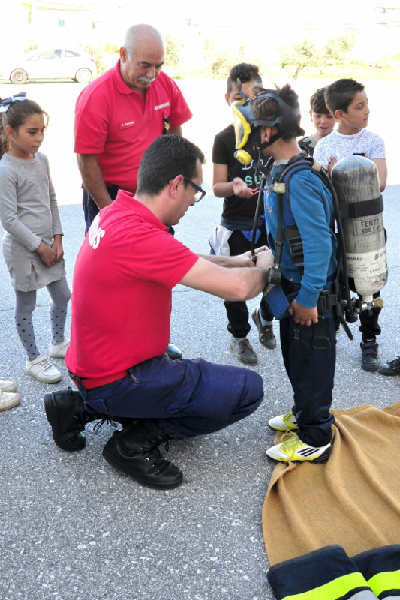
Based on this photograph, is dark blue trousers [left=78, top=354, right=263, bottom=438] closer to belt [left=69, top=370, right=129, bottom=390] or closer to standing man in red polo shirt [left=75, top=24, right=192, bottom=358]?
belt [left=69, top=370, right=129, bottom=390]

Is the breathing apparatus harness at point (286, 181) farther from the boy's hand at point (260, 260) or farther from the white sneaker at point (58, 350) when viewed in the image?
the white sneaker at point (58, 350)

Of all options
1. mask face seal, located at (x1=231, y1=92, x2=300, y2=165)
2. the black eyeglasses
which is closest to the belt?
the black eyeglasses

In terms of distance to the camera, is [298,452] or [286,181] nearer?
[286,181]

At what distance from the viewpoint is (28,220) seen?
12.0 feet

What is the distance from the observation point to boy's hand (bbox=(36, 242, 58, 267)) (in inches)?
142

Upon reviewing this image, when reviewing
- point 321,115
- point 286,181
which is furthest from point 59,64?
point 286,181

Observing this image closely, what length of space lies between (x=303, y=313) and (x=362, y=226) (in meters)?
0.47

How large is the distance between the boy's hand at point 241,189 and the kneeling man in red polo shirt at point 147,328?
0.68 meters

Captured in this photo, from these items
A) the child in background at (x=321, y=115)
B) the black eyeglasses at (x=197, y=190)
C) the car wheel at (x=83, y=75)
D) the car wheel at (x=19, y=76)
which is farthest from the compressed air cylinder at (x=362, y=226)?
the car wheel at (x=83, y=75)

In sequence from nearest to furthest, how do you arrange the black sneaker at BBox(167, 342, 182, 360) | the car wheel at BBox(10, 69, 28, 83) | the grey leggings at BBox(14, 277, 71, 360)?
the grey leggings at BBox(14, 277, 71, 360) < the black sneaker at BBox(167, 342, 182, 360) < the car wheel at BBox(10, 69, 28, 83)

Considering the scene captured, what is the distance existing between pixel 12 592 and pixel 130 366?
3.35 ft

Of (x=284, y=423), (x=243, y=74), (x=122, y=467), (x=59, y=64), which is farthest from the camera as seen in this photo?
(x=59, y=64)

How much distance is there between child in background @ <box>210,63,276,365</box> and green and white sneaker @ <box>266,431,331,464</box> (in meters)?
0.96

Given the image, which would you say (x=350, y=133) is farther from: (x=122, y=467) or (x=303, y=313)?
(x=122, y=467)
